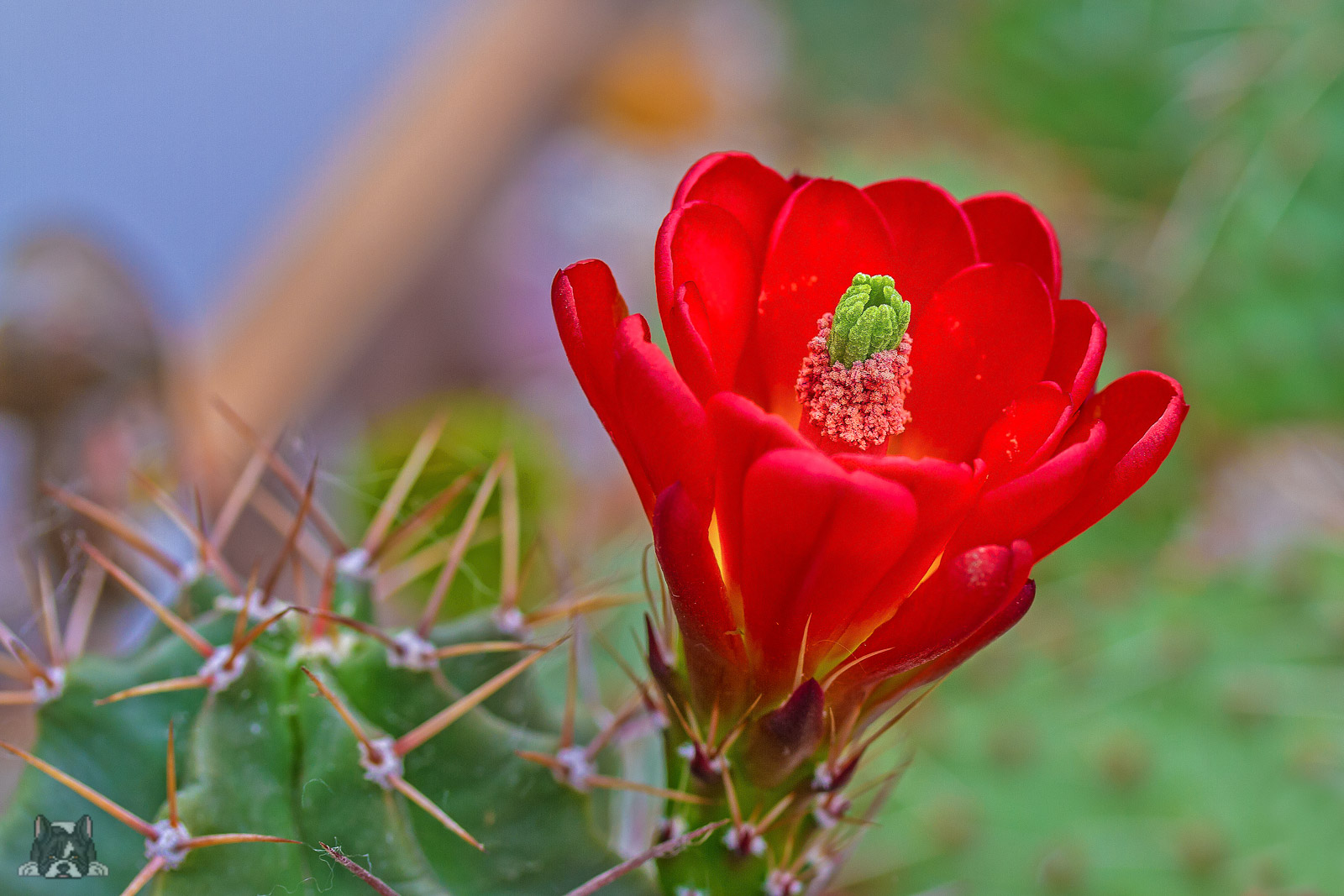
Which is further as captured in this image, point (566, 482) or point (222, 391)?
point (222, 391)

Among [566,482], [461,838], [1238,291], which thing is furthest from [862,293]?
[1238,291]

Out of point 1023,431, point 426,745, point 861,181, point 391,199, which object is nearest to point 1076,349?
point 1023,431

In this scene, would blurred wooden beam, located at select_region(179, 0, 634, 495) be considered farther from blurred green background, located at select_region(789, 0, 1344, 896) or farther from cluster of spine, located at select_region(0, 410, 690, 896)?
cluster of spine, located at select_region(0, 410, 690, 896)

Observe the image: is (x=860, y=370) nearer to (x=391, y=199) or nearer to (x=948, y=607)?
(x=948, y=607)

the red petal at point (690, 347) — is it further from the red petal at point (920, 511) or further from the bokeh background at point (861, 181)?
the bokeh background at point (861, 181)

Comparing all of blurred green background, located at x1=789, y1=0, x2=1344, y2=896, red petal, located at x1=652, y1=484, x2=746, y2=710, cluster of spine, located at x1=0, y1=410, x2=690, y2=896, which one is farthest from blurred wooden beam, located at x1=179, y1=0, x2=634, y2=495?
red petal, located at x1=652, y1=484, x2=746, y2=710

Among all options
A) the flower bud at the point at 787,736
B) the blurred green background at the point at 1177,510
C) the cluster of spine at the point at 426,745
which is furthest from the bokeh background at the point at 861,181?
the flower bud at the point at 787,736

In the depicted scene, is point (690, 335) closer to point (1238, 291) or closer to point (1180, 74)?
point (1238, 291)

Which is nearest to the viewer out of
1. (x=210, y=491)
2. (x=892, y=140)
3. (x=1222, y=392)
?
(x=210, y=491)
